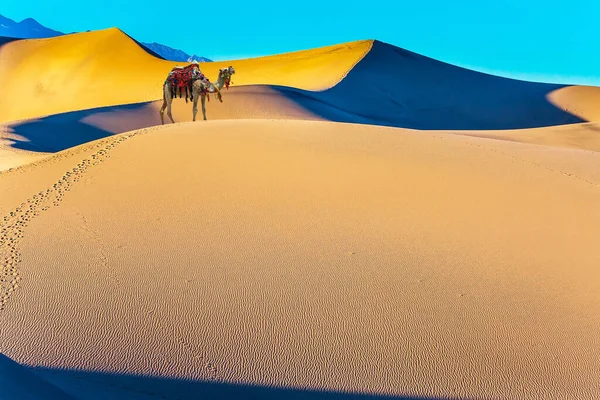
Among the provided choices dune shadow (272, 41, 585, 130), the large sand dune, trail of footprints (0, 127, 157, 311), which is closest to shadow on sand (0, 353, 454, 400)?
trail of footprints (0, 127, 157, 311)

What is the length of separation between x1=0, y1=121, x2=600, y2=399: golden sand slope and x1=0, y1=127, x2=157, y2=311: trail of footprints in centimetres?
3

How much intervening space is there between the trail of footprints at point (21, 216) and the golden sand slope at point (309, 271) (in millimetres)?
33

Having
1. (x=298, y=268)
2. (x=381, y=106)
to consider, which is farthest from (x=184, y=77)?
(x=381, y=106)

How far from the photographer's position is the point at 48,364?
3.18m

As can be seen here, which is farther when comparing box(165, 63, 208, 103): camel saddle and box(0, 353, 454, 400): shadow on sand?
box(165, 63, 208, 103): camel saddle

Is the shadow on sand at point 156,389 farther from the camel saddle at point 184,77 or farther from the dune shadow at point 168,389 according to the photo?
the camel saddle at point 184,77

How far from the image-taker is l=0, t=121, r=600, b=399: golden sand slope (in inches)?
135

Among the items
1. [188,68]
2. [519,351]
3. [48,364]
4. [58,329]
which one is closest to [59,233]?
[58,329]

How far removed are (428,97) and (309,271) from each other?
3101cm

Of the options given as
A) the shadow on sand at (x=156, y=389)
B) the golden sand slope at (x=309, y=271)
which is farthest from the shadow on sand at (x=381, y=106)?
the shadow on sand at (x=156, y=389)

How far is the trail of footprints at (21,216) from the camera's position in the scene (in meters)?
4.07

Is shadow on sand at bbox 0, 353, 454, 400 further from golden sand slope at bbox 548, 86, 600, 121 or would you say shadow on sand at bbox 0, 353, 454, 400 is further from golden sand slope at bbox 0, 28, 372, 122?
golden sand slope at bbox 548, 86, 600, 121

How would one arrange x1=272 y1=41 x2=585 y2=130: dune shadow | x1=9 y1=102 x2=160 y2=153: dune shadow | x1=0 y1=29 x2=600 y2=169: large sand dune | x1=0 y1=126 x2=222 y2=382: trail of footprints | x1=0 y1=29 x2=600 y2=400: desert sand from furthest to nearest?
1. x1=272 y1=41 x2=585 y2=130: dune shadow
2. x1=0 y1=29 x2=600 y2=169: large sand dune
3. x1=9 y1=102 x2=160 y2=153: dune shadow
4. x1=0 y1=126 x2=222 y2=382: trail of footprints
5. x1=0 y1=29 x2=600 y2=400: desert sand

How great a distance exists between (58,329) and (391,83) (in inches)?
1299
